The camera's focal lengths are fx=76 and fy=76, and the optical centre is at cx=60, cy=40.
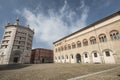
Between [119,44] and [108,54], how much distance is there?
3374mm

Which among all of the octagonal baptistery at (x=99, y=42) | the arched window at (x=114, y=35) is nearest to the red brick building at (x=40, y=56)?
the octagonal baptistery at (x=99, y=42)

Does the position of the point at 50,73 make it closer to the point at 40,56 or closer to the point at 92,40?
the point at 92,40

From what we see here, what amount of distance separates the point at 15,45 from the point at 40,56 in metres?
16.1

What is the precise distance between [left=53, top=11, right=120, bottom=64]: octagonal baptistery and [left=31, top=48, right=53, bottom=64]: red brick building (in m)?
24.3

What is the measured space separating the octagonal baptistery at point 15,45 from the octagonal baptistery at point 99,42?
25560 millimetres

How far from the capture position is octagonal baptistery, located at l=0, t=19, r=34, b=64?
120 ft

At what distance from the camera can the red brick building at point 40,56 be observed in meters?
47.4

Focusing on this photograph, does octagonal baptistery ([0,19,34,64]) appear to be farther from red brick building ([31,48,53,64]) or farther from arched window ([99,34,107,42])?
arched window ([99,34,107,42])

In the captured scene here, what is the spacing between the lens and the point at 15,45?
38.8m

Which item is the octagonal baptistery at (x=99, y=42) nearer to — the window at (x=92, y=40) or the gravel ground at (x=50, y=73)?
the window at (x=92, y=40)

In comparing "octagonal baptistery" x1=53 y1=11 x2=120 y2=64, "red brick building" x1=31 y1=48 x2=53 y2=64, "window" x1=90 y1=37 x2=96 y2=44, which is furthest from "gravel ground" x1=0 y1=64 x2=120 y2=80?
"red brick building" x1=31 y1=48 x2=53 y2=64

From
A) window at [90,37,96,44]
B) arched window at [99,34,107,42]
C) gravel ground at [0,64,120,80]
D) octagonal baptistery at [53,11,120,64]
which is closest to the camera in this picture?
gravel ground at [0,64,120,80]

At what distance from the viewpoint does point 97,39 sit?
21.1 m

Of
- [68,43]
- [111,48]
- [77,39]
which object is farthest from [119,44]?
[68,43]
